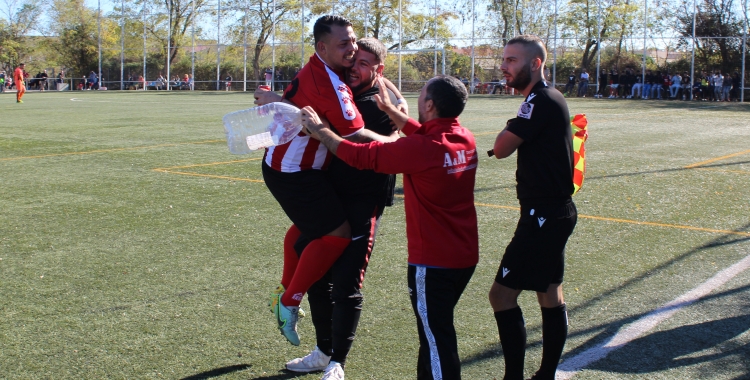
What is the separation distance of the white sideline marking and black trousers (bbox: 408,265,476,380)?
893mm

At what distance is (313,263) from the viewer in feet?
12.4

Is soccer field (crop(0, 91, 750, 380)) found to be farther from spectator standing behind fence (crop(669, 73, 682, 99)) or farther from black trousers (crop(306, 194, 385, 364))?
spectator standing behind fence (crop(669, 73, 682, 99))

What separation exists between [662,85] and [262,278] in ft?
128

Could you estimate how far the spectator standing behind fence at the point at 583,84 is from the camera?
1676 inches

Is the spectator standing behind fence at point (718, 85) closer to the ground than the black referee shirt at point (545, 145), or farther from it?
farther from it

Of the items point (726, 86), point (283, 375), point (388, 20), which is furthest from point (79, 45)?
Result: point (283, 375)

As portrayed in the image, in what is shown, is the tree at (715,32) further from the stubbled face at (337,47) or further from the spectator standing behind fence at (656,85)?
the stubbled face at (337,47)

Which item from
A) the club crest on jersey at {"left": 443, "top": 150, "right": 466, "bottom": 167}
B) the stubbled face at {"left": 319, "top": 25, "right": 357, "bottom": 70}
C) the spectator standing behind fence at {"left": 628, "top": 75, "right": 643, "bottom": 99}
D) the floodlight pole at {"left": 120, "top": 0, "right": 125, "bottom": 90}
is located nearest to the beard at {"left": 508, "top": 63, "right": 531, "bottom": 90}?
the club crest on jersey at {"left": 443, "top": 150, "right": 466, "bottom": 167}

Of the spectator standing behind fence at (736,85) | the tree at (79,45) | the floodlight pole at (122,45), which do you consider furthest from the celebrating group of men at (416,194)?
the tree at (79,45)

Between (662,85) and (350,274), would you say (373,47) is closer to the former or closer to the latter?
(350,274)

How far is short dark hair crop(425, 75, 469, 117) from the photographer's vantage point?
326 cm

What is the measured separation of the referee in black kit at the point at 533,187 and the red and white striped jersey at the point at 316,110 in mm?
753

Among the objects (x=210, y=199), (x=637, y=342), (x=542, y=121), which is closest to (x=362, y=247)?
(x=542, y=121)

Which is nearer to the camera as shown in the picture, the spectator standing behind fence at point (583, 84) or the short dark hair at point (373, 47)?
the short dark hair at point (373, 47)
